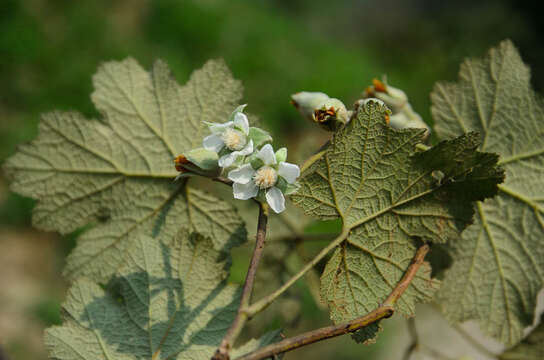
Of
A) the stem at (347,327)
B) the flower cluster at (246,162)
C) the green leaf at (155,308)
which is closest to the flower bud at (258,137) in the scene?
the flower cluster at (246,162)

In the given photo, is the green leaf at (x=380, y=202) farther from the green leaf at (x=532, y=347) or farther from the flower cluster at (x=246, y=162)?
the green leaf at (x=532, y=347)

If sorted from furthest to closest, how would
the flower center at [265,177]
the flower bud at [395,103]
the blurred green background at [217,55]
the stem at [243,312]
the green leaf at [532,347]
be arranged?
the blurred green background at [217,55], the green leaf at [532,347], the flower bud at [395,103], the flower center at [265,177], the stem at [243,312]

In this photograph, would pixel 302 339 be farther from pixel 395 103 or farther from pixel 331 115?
pixel 395 103

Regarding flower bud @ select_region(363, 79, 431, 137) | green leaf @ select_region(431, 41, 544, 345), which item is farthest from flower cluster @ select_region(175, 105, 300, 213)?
green leaf @ select_region(431, 41, 544, 345)

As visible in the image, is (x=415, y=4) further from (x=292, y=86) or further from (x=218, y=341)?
(x=218, y=341)

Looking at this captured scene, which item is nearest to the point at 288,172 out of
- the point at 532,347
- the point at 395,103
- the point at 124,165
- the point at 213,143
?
the point at 213,143

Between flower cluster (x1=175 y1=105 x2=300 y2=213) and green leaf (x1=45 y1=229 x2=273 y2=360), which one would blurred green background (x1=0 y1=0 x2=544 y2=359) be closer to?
green leaf (x1=45 y1=229 x2=273 y2=360)

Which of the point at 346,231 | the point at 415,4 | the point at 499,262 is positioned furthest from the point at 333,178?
the point at 415,4
